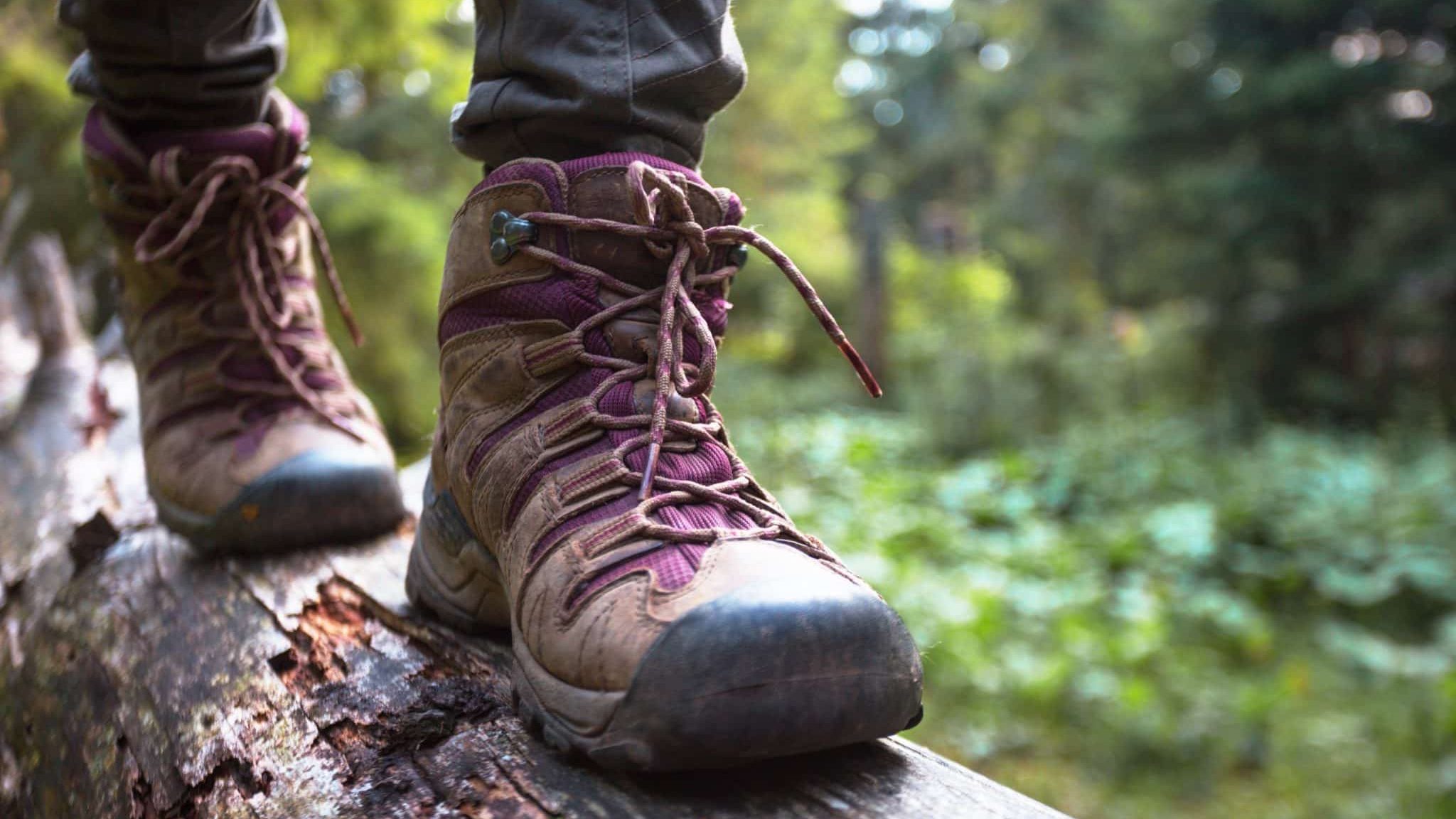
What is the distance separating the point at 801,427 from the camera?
693cm

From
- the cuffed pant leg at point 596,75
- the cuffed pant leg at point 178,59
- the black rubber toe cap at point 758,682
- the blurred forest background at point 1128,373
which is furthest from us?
the blurred forest background at point 1128,373

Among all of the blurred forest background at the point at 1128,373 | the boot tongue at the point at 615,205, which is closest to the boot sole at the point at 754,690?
the boot tongue at the point at 615,205

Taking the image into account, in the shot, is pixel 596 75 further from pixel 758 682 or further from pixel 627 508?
pixel 758 682

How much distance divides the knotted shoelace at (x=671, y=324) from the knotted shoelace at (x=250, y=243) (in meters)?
0.69

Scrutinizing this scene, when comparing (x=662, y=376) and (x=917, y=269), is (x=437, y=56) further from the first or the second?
(x=917, y=269)

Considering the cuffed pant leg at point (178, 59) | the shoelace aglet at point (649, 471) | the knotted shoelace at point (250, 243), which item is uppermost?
the shoelace aglet at point (649, 471)

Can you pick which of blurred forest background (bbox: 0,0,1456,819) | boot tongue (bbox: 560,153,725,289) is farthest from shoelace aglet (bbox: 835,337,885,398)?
blurred forest background (bbox: 0,0,1456,819)

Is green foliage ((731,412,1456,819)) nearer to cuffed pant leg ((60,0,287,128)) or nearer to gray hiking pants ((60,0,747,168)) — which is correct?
gray hiking pants ((60,0,747,168))

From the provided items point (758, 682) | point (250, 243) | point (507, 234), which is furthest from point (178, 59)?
point (758, 682)

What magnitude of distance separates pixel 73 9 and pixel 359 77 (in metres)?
4.57

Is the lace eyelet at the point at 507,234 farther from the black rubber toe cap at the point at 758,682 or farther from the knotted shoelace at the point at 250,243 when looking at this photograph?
the knotted shoelace at the point at 250,243

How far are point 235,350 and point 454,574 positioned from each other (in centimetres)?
62

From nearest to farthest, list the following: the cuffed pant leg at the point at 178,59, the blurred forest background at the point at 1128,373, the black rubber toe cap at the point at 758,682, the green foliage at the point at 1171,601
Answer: the black rubber toe cap at the point at 758,682
the cuffed pant leg at the point at 178,59
the green foliage at the point at 1171,601
the blurred forest background at the point at 1128,373

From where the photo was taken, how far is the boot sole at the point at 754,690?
79 centimetres
